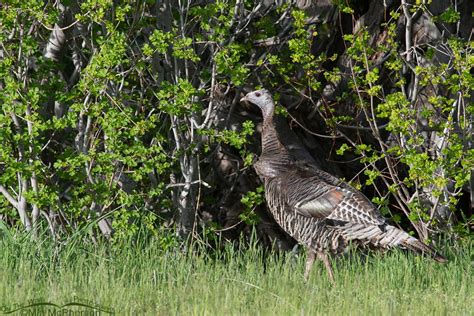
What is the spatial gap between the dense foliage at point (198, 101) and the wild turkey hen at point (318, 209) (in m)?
0.39

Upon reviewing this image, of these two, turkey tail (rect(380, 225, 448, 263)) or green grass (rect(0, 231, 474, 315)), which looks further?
turkey tail (rect(380, 225, 448, 263))

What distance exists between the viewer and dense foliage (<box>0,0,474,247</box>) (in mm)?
8672

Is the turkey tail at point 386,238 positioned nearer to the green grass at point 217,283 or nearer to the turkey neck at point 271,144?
the green grass at point 217,283

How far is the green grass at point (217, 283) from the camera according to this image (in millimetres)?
6648

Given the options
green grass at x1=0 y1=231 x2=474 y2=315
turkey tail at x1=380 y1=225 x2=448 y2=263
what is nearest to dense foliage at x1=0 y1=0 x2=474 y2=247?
green grass at x1=0 y1=231 x2=474 y2=315

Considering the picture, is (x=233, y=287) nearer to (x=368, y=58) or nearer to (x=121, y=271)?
(x=121, y=271)

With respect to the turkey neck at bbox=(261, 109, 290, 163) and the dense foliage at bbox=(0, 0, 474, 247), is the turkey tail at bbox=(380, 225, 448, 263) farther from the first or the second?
the turkey neck at bbox=(261, 109, 290, 163)

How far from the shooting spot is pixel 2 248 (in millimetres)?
8094

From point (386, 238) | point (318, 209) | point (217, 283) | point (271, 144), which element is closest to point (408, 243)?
point (386, 238)

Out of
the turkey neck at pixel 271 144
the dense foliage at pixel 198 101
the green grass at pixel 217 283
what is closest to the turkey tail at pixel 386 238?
the green grass at pixel 217 283

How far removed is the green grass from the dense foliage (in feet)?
1.64

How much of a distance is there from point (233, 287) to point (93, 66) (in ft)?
7.81

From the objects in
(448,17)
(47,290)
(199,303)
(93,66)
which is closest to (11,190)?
(93,66)

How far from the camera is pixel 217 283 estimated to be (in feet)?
24.2
